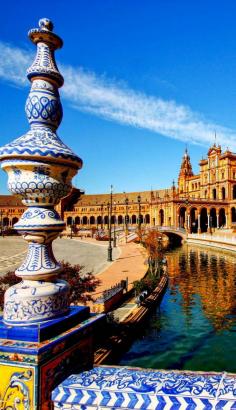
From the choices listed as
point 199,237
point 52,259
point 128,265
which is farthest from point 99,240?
point 52,259

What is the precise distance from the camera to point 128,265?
992 inches

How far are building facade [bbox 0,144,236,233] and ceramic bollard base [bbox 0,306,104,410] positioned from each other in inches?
1970

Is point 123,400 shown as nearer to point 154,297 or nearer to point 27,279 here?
point 27,279

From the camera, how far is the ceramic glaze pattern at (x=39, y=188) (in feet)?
8.50

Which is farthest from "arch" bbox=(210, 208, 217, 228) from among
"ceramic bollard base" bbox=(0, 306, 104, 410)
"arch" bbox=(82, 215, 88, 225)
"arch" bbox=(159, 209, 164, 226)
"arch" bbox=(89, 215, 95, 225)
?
"ceramic bollard base" bbox=(0, 306, 104, 410)

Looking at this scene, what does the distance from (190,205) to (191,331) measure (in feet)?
188

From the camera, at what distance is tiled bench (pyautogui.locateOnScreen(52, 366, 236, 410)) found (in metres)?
1.97

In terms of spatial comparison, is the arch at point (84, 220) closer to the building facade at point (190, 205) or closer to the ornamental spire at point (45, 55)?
the building facade at point (190, 205)

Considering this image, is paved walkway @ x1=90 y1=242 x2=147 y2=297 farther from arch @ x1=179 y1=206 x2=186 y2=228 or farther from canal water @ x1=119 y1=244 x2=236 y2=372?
arch @ x1=179 y1=206 x2=186 y2=228

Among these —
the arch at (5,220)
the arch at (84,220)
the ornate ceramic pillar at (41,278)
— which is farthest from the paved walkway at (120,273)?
the arch at (5,220)

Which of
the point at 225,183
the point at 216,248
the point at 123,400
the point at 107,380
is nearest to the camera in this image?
the point at 123,400

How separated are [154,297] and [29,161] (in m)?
14.4

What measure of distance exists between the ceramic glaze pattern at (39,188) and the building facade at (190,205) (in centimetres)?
4959

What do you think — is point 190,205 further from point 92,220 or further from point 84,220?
point 84,220
